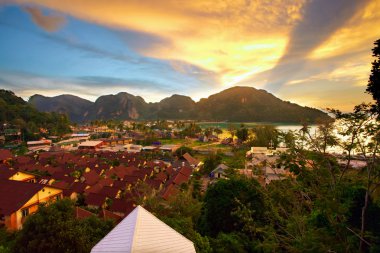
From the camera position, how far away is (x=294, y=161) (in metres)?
4.19

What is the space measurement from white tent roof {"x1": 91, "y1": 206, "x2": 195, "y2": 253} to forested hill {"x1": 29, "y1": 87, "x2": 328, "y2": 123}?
133680 mm

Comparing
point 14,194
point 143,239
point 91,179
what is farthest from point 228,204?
point 91,179

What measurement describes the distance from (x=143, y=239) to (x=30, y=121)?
7263 centimetres

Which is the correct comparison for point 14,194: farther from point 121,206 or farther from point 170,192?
point 170,192

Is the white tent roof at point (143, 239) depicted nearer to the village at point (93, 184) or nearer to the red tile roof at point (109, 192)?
the village at point (93, 184)

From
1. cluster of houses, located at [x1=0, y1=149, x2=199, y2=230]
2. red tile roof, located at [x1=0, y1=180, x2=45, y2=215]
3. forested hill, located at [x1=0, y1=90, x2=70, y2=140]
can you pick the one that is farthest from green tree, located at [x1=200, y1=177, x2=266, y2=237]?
forested hill, located at [x1=0, y1=90, x2=70, y2=140]

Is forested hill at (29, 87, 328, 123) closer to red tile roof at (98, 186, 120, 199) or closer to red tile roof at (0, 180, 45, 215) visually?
red tile roof at (98, 186, 120, 199)

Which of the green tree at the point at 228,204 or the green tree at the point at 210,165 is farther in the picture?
the green tree at the point at 210,165

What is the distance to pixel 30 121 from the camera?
63156mm

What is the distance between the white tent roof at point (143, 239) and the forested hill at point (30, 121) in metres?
60.1

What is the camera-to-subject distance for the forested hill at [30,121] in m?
56.6

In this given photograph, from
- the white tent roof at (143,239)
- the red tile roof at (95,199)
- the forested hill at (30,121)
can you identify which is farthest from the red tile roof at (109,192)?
the forested hill at (30,121)

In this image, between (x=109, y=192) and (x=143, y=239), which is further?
(x=109, y=192)

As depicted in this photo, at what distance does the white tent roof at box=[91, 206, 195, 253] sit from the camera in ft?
11.8
